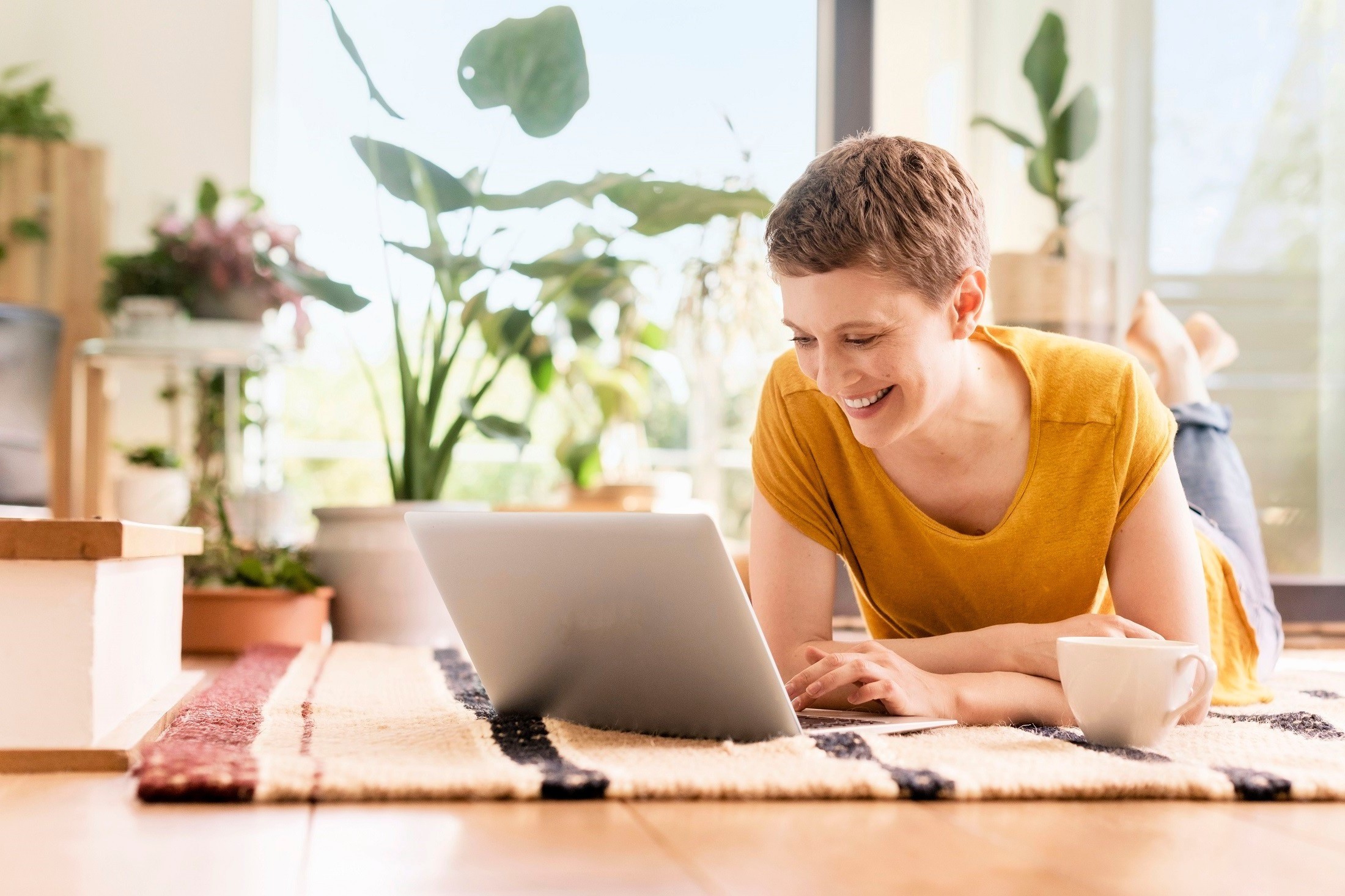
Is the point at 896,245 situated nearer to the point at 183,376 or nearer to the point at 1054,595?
the point at 1054,595

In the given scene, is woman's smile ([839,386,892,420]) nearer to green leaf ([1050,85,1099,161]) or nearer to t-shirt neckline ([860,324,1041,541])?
t-shirt neckline ([860,324,1041,541])

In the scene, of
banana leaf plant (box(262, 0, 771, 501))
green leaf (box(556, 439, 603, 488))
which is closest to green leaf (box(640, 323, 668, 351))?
green leaf (box(556, 439, 603, 488))

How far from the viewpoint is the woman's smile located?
1142 millimetres

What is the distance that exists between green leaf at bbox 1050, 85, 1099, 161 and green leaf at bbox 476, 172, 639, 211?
4.04ft

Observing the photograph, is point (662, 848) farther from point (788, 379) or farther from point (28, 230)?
point (28, 230)

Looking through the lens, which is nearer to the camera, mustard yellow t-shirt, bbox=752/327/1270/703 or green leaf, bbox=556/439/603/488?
mustard yellow t-shirt, bbox=752/327/1270/703

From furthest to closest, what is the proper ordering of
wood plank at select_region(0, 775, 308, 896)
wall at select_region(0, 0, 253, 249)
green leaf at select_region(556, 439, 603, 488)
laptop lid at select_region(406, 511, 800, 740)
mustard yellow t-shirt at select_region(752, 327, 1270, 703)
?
wall at select_region(0, 0, 253, 249), green leaf at select_region(556, 439, 603, 488), mustard yellow t-shirt at select_region(752, 327, 1270, 703), laptop lid at select_region(406, 511, 800, 740), wood plank at select_region(0, 775, 308, 896)

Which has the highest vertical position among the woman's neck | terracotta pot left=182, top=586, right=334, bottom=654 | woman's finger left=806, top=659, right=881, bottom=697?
the woman's neck

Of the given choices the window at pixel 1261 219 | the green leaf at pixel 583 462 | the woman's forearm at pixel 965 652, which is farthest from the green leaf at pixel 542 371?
the woman's forearm at pixel 965 652

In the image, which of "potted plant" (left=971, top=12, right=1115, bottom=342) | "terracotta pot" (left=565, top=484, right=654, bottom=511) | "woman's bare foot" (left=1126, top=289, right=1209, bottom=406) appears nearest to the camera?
"woman's bare foot" (left=1126, top=289, right=1209, bottom=406)

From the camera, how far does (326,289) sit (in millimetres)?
2166

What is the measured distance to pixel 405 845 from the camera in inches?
26.6

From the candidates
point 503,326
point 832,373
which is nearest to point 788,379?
point 832,373

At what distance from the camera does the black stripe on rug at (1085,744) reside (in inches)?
37.9
